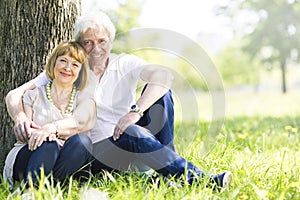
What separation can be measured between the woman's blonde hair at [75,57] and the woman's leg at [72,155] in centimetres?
41

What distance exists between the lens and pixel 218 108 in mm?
3967

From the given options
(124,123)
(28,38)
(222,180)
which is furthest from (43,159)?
(28,38)

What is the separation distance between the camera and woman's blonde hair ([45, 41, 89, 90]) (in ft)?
9.64

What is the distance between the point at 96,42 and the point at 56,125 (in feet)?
1.95

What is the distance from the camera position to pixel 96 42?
304 centimetres

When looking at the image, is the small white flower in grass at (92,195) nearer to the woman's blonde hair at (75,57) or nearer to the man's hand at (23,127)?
the man's hand at (23,127)

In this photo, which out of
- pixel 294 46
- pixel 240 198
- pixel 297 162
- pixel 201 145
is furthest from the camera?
pixel 294 46

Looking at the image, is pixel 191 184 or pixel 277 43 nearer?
pixel 191 184

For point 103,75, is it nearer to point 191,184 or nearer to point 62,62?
point 62,62

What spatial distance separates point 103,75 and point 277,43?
25054 millimetres

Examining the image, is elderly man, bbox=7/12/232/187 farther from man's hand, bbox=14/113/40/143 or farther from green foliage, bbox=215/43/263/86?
green foliage, bbox=215/43/263/86

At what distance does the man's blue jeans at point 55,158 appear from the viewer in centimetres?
270

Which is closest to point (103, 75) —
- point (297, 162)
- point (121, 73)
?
point (121, 73)

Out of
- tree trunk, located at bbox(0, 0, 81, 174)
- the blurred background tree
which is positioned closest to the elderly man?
tree trunk, located at bbox(0, 0, 81, 174)
